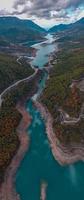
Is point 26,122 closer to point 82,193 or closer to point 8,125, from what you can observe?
point 8,125

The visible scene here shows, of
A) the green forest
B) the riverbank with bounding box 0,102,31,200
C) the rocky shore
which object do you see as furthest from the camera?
the green forest

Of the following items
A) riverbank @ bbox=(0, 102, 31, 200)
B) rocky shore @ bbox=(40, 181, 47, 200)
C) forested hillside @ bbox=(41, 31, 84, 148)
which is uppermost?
forested hillside @ bbox=(41, 31, 84, 148)

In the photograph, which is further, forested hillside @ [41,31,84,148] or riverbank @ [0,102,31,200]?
forested hillside @ [41,31,84,148]

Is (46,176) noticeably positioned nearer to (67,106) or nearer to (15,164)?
(15,164)

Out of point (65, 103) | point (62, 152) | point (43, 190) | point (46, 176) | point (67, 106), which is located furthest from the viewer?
point (65, 103)

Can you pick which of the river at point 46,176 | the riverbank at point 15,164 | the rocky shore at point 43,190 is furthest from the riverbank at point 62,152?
the rocky shore at point 43,190

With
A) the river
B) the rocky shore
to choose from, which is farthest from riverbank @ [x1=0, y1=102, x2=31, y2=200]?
the rocky shore

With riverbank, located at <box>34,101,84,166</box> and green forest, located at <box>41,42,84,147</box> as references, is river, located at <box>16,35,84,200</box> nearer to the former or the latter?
riverbank, located at <box>34,101,84,166</box>

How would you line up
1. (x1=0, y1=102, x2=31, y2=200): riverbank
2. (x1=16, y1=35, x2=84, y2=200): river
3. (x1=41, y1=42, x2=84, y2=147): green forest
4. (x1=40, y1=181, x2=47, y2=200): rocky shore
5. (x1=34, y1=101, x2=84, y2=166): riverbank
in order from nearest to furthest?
(x1=40, y1=181, x2=47, y2=200): rocky shore, (x1=0, y1=102, x2=31, y2=200): riverbank, (x1=16, y1=35, x2=84, y2=200): river, (x1=34, y1=101, x2=84, y2=166): riverbank, (x1=41, y1=42, x2=84, y2=147): green forest

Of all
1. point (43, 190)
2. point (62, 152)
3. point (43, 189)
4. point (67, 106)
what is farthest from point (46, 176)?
point (67, 106)
